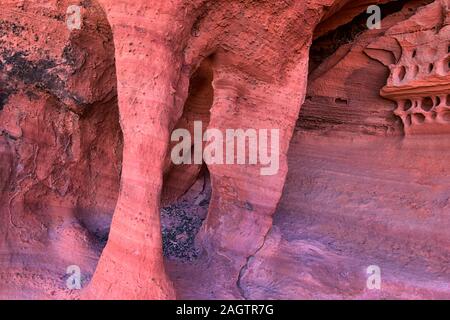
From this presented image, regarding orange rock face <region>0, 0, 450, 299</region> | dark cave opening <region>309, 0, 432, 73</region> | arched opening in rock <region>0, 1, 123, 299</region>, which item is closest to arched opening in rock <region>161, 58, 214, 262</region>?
orange rock face <region>0, 0, 450, 299</region>

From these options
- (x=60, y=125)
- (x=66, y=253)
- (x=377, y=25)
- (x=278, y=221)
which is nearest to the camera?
(x=66, y=253)

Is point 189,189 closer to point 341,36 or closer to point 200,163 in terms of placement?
point 200,163

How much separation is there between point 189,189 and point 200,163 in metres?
0.29

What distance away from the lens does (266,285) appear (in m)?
3.12

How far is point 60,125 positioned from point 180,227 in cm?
138

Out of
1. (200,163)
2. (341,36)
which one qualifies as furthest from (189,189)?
(341,36)

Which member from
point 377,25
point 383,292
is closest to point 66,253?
point 383,292

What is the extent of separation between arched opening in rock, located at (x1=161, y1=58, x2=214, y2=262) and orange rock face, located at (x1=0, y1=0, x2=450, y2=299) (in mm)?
18

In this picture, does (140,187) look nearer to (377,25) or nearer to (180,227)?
(180,227)

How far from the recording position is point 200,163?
429cm

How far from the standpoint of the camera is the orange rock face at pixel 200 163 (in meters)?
2.73

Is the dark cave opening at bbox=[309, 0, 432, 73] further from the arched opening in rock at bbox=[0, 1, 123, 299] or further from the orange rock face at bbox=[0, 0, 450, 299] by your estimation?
the arched opening in rock at bbox=[0, 1, 123, 299]

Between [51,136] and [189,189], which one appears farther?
[189,189]

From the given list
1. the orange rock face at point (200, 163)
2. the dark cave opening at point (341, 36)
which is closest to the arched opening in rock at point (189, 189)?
the orange rock face at point (200, 163)
